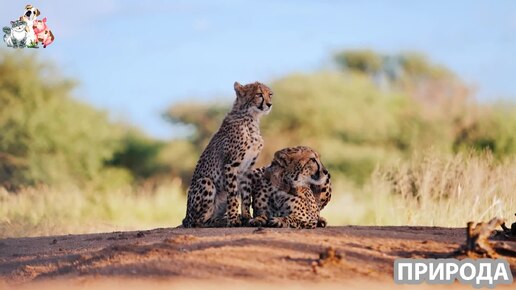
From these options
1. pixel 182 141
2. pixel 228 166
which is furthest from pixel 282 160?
pixel 182 141

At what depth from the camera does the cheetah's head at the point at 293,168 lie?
909 centimetres

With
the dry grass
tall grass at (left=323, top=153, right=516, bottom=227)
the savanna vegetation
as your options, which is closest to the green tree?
the savanna vegetation

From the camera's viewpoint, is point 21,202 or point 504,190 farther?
point 21,202

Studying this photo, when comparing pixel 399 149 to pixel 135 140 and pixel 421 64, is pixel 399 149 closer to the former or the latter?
pixel 135 140

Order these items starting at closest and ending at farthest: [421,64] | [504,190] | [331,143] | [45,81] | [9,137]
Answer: [504,190]
[9,137]
[45,81]
[331,143]
[421,64]

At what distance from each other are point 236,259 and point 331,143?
20.6 m

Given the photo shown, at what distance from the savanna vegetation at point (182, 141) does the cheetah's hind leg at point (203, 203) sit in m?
3.56

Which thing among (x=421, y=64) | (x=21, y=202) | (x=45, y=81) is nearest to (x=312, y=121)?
(x=45, y=81)

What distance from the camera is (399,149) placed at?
90.3ft

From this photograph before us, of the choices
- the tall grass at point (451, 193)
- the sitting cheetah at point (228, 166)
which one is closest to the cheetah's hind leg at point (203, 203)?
the sitting cheetah at point (228, 166)

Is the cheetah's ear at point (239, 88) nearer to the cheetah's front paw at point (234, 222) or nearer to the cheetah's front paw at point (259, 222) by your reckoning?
the cheetah's front paw at point (234, 222)

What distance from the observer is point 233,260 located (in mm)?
6734

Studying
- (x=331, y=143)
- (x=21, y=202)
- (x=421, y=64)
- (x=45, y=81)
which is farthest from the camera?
(x=421, y=64)

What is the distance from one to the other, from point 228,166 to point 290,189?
2.23 feet
